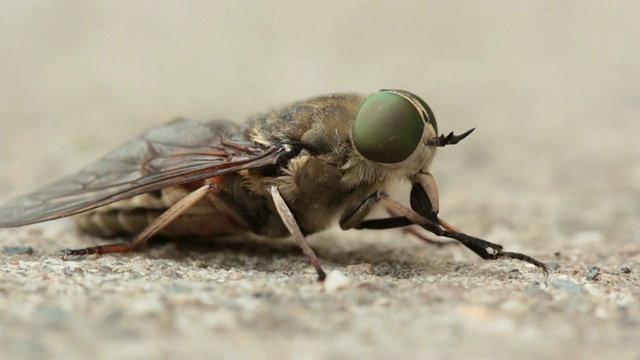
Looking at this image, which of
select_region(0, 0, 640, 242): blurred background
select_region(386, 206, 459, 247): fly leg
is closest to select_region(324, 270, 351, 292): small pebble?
select_region(386, 206, 459, 247): fly leg

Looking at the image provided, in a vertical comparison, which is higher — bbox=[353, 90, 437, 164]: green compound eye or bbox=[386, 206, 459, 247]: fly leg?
bbox=[353, 90, 437, 164]: green compound eye

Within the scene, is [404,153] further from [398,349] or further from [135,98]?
[135,98]

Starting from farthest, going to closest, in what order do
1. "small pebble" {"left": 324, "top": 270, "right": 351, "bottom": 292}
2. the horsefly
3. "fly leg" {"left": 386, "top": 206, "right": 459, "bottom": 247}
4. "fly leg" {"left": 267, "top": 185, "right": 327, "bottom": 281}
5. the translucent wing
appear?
"fly leg" {"left": 386, "top": 206, "right": 459, "bottom": 247} → the translucent wing → the horsefly → "fly leg" {"left": 267, "top": 185, "right": 327, "bottom": 281} → "small pebble" {"left": 324, "top": 270, "right": 351, "bottom": 292}

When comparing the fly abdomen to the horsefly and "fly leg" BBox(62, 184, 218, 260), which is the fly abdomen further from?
"fly leg" BBox(62, 184, 218, 260)

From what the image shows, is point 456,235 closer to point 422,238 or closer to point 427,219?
point 427,219

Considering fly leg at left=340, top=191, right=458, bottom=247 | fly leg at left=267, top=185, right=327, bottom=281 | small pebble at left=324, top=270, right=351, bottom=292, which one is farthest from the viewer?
fly leg at left=340, top=191, right=458, bottom=247

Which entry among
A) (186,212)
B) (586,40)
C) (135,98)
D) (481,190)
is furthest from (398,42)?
(186,212)

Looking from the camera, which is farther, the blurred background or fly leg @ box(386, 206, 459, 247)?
the blurred background
